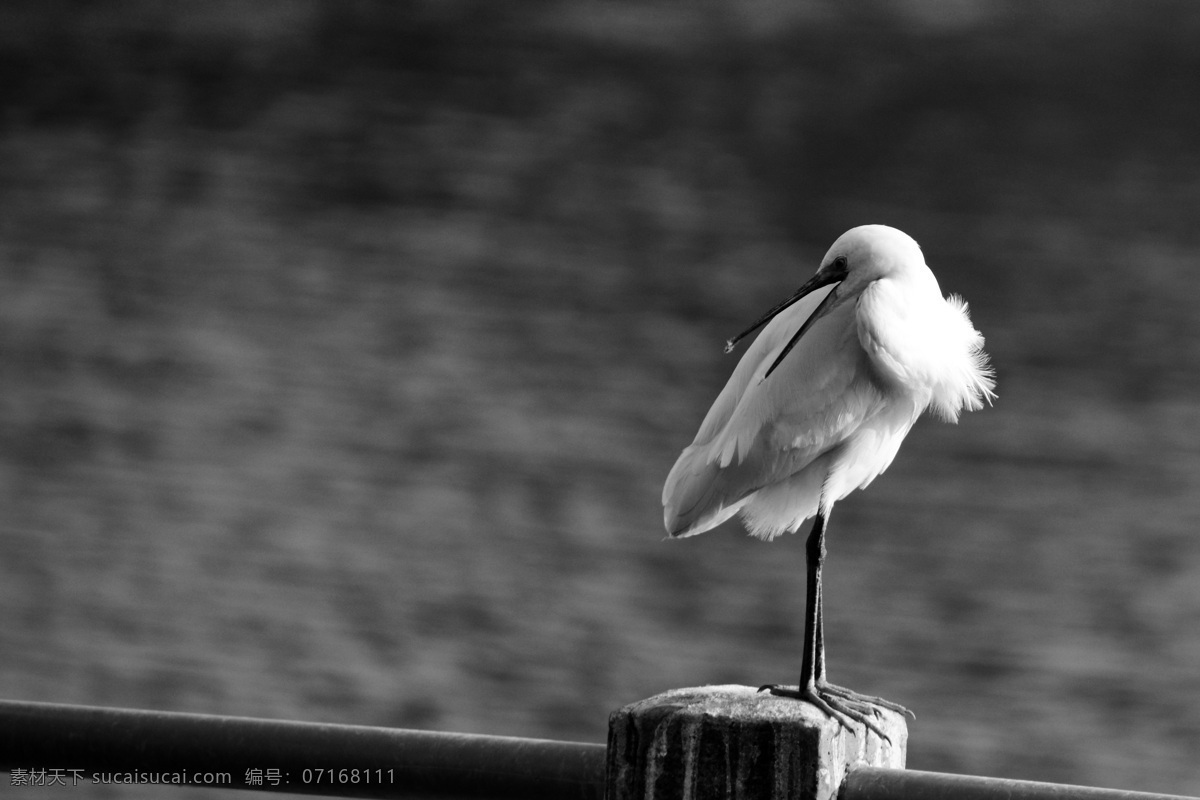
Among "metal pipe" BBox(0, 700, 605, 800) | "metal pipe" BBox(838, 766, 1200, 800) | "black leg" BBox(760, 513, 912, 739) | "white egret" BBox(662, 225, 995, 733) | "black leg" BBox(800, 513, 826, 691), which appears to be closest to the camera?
"metal pipe" BBox(838, 766, 1200, 800)

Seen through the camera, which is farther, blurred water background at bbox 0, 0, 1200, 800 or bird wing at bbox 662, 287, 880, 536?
blurred water background at bbox 0, 0, 1200, 800

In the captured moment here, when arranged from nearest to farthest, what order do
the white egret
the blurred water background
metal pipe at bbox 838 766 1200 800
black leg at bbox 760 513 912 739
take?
metal pipe at bbox 838 766 1200 800 < black leg at bbox 760 513 912 739 < the white egret < the blurred water background

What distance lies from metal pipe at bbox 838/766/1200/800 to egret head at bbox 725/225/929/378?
0.85m

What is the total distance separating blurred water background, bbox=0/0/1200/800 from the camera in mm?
4668

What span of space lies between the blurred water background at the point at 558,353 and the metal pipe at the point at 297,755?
304 cm

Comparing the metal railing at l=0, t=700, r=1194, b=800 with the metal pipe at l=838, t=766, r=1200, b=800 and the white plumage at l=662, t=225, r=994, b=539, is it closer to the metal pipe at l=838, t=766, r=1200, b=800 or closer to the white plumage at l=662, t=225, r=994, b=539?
the metal pipe at l=838, t=766, r=1200, b=800

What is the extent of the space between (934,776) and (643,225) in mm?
6859

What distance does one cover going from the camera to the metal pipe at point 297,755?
1242mm

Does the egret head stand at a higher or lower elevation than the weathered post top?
higher

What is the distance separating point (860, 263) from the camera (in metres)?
1.95

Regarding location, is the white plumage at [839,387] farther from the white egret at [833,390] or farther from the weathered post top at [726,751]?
the weathered post top at [726,751]

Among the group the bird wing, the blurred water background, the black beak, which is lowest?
the bird wing

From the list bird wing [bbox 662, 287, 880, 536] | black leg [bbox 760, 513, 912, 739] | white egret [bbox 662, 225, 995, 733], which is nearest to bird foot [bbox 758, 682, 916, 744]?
black leg [bbox 760, 513, 912, 739]

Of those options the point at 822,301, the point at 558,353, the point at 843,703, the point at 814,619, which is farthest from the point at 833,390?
the point at 558,353
